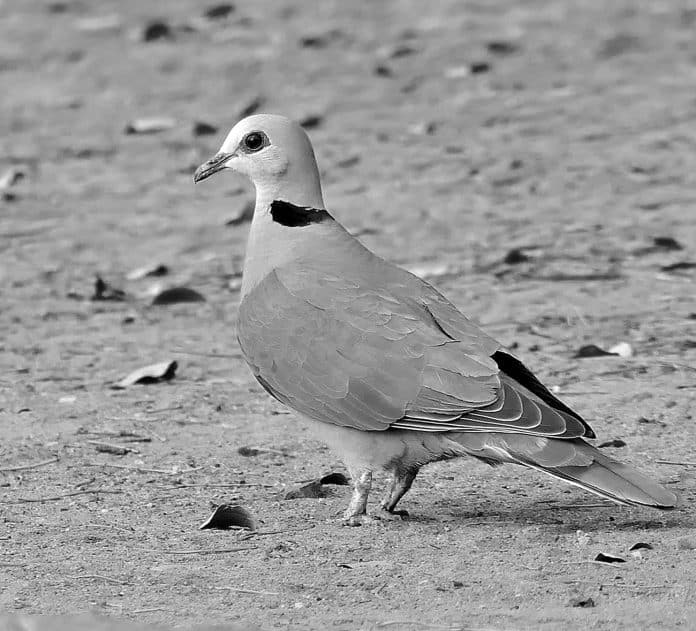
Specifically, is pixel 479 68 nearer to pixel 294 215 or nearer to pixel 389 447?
pixel 294 215

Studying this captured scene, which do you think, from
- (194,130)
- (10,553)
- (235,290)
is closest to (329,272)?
(10,553)

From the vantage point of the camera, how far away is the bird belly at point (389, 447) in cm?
439

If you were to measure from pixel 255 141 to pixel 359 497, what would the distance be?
1365 mm

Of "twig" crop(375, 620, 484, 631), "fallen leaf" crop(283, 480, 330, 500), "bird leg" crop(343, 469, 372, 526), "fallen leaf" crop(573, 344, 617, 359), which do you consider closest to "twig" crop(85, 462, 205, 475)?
"fallen leaf" crop(283, 480, 330, 500)

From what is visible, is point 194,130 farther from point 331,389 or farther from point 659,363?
point 331,389

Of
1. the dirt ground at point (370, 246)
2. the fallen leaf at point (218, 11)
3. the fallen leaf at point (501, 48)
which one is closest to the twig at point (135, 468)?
the dirt ground at point (370, 246)

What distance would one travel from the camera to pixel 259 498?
4746 mm

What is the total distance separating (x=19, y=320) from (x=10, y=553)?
2886 millimetres

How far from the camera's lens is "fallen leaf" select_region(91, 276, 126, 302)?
728 cm

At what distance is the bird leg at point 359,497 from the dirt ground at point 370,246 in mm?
96

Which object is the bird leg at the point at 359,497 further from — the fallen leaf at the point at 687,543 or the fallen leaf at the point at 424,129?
the fallen leaf at the point at 424,129

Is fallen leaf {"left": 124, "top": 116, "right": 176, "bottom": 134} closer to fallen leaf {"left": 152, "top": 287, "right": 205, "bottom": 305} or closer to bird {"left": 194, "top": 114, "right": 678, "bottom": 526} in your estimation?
fallen leaf {"left": 152, "top": 287, "right": 205, "bottom": 305}

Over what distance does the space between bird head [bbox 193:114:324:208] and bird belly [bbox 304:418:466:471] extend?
901mm

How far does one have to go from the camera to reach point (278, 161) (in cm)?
508
